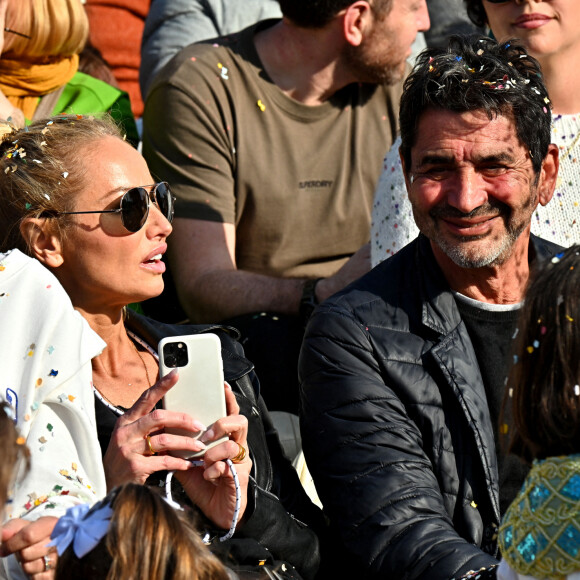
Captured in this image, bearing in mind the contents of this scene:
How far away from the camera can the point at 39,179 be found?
9.66ft

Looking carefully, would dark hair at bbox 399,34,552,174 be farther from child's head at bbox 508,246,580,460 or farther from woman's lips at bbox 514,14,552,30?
child's head at bbox 508,246,580,460

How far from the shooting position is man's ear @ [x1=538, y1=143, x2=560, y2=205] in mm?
3277

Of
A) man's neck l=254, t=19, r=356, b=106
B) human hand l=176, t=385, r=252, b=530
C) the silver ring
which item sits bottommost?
human hand l=176, t=385, r=252, b=530

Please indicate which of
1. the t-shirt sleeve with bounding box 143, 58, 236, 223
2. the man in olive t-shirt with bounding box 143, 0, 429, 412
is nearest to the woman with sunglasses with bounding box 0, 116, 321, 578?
the man in olive t-shirt with bounding box 143, 0, 429, 412

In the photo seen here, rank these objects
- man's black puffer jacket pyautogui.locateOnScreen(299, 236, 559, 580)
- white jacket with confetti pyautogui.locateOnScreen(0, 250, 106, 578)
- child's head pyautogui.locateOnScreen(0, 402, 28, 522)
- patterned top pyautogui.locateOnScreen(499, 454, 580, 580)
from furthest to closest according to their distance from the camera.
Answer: man's black puffer jacket pyautogui.locateOnScreen(299, 236, 559, 580) → white jacket with confetti pyautogui.locateOnScreen(0, 250, 106, 578) → patterned top pyautogui.locateOnScreen(499, 454, 580, 580) → child's head pyautogui.locateOnScreen(0, 402, 28, 522)

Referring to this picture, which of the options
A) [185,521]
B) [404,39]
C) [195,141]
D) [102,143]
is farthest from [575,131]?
[185,521]

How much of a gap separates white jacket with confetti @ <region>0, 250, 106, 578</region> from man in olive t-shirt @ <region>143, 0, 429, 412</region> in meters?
1.42

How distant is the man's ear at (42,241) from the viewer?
9.61 ft

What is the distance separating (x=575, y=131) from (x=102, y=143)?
168cm

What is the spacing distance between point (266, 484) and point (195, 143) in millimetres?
1722

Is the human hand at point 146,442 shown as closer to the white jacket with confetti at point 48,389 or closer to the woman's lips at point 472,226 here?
the white jacket with confetti at point 48,389

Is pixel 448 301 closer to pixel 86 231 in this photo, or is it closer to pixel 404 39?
pixel 86 231

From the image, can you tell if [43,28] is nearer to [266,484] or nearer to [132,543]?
[266,484]

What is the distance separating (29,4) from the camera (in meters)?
4.15
